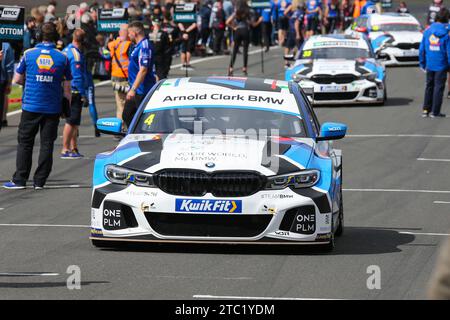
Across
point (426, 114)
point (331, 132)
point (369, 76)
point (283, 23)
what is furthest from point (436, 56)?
point (283, 23)

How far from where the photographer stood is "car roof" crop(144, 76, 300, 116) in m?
10.5

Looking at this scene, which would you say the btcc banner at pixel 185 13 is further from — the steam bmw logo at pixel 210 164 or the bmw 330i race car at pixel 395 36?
the steam bmw logo at pixel 210 164

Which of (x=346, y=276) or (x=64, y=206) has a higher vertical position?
(x=346, y=276)

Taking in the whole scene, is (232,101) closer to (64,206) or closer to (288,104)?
(288,104)

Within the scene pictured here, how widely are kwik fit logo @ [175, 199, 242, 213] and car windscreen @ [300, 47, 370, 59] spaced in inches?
621

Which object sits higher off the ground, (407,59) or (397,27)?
(397,27)

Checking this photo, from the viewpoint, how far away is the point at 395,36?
3306 centimetres

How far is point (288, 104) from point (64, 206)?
9.96 ft

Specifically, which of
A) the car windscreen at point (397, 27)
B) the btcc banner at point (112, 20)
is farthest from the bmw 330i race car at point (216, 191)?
the car windscreen at point (397, 27)

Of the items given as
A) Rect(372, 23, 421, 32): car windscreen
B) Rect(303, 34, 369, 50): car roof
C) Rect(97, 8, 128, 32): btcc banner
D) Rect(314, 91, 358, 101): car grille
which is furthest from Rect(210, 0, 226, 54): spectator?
Rect(314, 91, 358, 101): car grille

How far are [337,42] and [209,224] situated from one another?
16432mm

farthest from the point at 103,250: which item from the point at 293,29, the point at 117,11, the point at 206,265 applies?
the point at 293,29

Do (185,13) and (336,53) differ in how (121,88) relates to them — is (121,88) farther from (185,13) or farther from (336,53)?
(185,13)

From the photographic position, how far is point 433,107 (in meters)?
22.2
